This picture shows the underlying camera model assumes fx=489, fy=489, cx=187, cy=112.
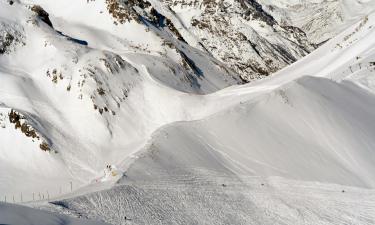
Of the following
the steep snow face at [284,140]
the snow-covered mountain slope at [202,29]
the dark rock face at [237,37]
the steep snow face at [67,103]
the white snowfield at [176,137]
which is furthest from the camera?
the dark rock face at [237,37]

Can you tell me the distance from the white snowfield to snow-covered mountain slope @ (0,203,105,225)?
4 centimetres

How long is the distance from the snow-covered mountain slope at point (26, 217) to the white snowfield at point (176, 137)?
0.04 m

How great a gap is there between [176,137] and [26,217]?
1709 cm

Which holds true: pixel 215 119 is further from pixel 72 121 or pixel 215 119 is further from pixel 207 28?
pixel 207 28

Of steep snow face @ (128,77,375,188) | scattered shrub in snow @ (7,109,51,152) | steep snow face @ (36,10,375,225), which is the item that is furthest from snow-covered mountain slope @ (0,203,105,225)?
scattered shrub in snow @ (7,109,51,152)

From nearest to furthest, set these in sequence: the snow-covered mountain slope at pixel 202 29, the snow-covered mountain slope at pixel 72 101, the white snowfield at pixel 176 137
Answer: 1. the white snowfield at pixel 176 137
2. the snow-covered mountain slope at pixel 72 101
3. the snow-covered mountain slope at pixel 202 29

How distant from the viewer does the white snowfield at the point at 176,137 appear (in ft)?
61.3

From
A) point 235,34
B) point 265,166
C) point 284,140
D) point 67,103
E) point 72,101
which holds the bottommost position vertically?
point 265,166

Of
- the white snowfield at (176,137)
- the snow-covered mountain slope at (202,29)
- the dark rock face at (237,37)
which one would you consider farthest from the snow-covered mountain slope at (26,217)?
the dark rock face at (237,37)

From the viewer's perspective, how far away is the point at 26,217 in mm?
8766

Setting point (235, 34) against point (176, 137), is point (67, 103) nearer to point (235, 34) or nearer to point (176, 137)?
point (176, 137)

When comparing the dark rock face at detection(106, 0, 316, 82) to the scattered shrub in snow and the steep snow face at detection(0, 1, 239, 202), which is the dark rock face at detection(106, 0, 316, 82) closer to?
the steep snow face at detection(0, 1, 239, 202)

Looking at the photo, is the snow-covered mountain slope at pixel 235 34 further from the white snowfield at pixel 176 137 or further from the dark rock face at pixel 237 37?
the white snowfield at pixel 176 137

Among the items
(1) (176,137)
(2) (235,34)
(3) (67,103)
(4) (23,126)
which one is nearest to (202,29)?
(2) (235,34)
